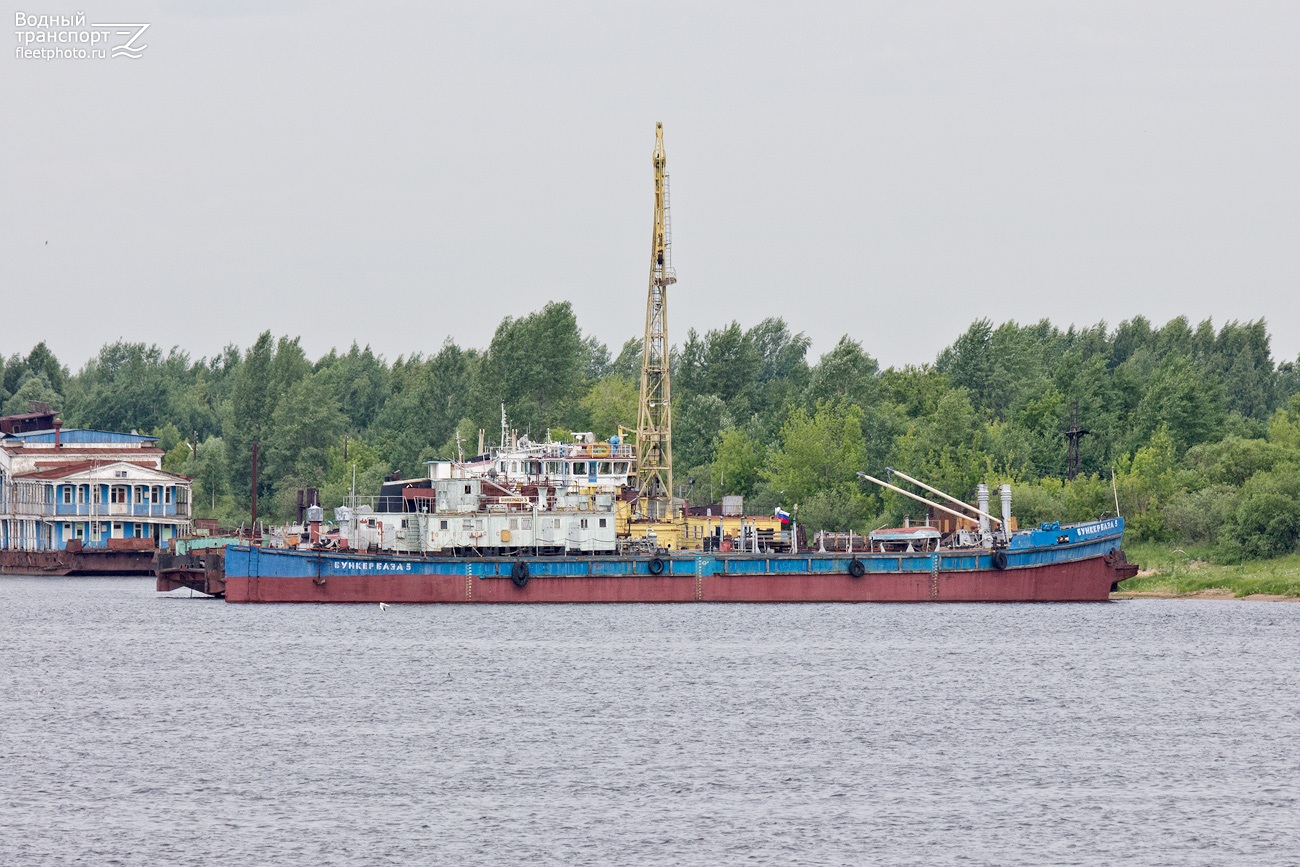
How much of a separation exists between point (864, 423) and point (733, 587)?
4503 cm

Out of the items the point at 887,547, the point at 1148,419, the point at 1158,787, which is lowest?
the point at 1158,787

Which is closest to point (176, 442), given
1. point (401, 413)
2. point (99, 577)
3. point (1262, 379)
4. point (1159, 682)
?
point (401, 413)

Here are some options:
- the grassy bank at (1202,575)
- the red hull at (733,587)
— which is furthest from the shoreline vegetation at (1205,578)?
the red hull at (733,587)

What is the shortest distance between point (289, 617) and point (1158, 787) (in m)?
46.2

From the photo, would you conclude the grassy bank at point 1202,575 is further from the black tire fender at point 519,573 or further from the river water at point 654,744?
the black tire fender at point 519,573

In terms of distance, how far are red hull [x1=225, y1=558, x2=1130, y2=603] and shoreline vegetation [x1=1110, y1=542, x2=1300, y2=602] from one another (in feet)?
26.4

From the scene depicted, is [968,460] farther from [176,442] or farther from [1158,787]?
[176,442]

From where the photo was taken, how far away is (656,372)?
93125 mm

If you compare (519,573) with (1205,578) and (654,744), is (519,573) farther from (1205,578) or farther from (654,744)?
(654,744)

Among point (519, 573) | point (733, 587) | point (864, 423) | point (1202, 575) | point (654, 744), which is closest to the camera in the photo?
point (654, 744)

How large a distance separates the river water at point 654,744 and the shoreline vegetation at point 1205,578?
13940mm

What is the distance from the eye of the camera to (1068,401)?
409 feet

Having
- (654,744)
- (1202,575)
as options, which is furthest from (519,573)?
(654,744)

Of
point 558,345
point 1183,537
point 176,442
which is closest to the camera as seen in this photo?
point 1183,537
